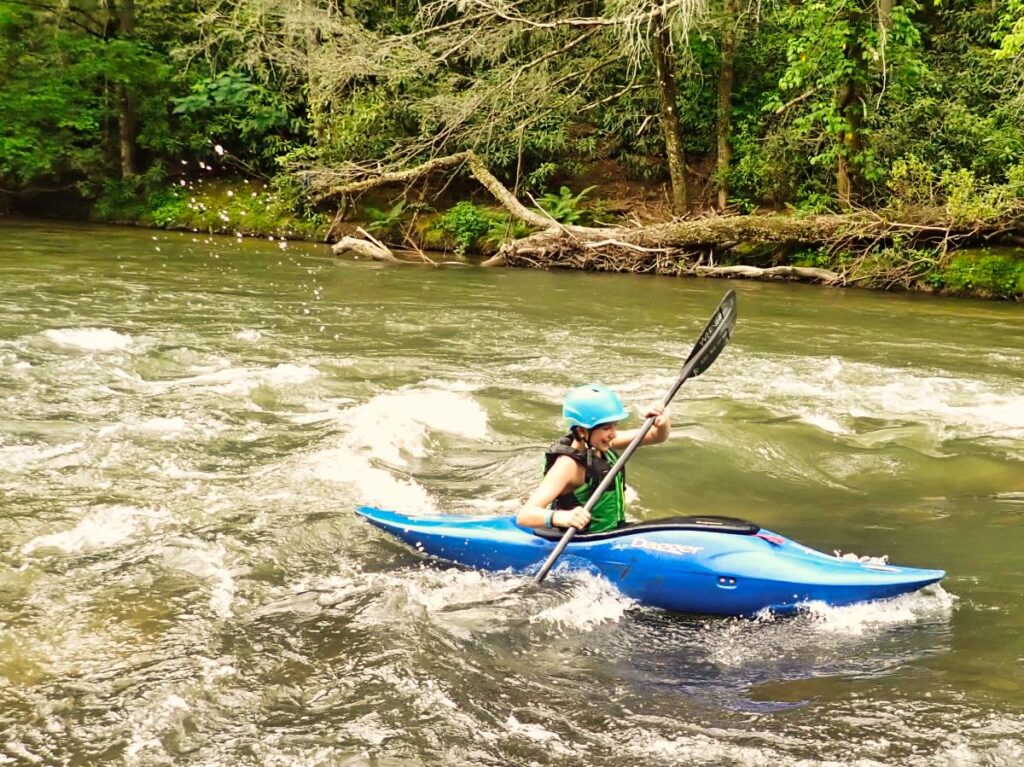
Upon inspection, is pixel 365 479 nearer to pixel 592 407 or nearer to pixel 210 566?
pixel 210 566

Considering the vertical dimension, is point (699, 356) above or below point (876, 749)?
above

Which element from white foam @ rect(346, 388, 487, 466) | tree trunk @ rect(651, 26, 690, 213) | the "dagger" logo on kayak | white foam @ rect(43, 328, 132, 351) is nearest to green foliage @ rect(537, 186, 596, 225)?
tree trunk @ rect(651, 26, 690, 213)

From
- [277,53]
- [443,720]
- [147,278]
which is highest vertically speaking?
[277,53]

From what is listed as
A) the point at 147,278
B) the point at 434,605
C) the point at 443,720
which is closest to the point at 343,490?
the point at 434,605

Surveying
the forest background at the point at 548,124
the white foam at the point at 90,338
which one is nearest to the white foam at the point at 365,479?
the white foam at the point at 90,338

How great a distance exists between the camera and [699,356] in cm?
498

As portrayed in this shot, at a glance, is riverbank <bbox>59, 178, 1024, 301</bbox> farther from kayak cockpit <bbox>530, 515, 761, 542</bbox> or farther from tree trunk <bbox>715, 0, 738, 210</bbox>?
kayak cockpit <bbox>530, 515, 761, 542</bbox>

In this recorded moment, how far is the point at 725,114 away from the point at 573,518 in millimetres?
12465

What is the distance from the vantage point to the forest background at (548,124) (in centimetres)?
1251

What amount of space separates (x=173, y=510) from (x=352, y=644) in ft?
5.44

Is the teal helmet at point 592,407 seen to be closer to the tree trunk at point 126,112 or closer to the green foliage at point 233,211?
the green foliage at point 233,211

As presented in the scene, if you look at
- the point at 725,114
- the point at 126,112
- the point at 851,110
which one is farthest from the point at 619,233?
the point at 126,112

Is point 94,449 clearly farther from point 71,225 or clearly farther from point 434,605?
point 71,225

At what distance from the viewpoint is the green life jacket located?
13.4 ft
